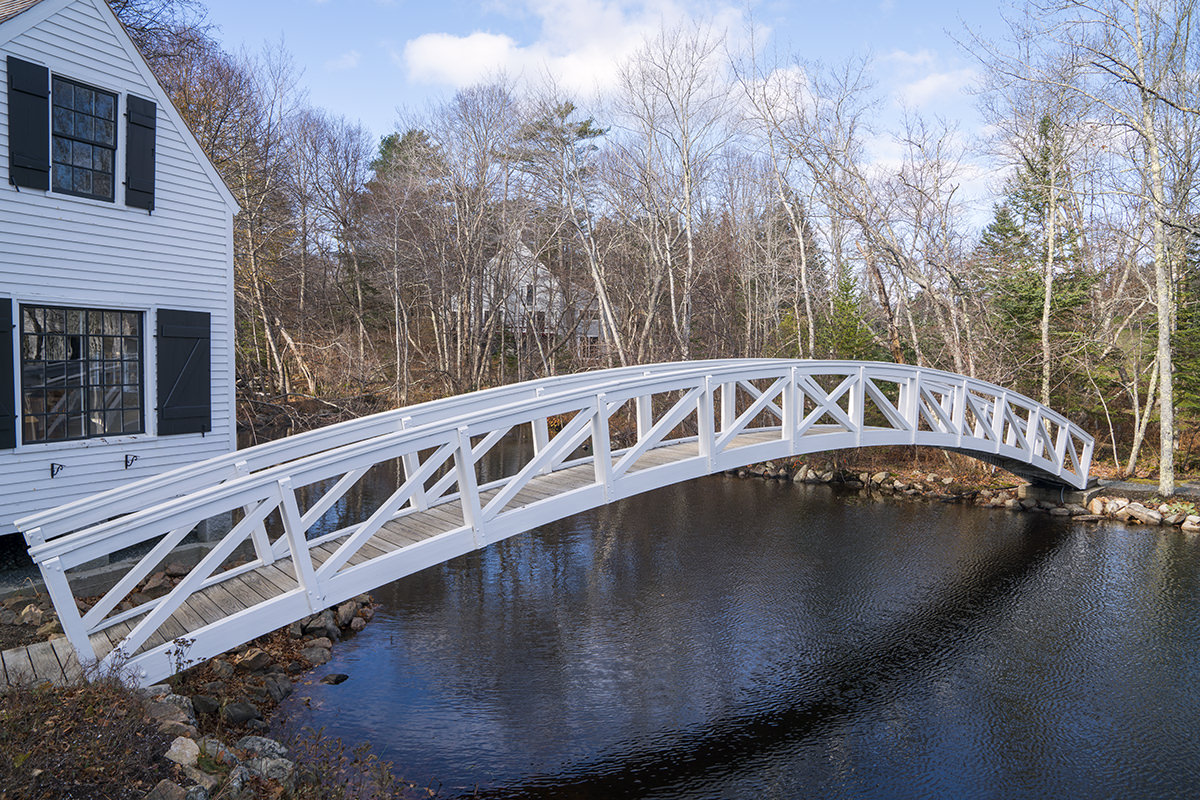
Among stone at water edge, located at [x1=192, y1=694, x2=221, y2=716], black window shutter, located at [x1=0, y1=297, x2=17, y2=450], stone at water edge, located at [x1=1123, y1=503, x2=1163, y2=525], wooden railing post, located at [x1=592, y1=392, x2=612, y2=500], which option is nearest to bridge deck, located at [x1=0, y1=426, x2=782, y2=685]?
wooden railing post, located at [x1=592, y1=392, x2=612, y2=500]

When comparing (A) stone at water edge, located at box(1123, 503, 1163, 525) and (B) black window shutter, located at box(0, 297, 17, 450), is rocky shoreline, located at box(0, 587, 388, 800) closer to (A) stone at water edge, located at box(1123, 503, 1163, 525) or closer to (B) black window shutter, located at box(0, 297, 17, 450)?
(B) black window shutter, located at box(0, 297, 17, 450)

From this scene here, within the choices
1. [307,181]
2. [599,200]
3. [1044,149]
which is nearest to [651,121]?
[599,200]

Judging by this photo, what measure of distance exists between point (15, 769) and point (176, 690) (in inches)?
84.4

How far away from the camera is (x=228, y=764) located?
3967mm

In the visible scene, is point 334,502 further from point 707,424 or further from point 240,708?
point 707,424

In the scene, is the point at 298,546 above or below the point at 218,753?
above

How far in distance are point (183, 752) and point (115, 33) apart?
26.0ft

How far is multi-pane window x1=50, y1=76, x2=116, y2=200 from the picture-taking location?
7.45m

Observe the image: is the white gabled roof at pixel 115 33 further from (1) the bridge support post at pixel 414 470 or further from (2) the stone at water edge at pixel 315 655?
(2) the stone at water edge at pixel 315 655

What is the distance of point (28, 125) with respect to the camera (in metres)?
7.11

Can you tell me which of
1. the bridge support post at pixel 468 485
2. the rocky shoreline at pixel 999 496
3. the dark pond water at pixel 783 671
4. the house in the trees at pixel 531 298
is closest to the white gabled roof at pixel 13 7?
the bridge support post at pixel 468 485

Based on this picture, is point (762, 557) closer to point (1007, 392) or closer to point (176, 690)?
point (1007, 392)

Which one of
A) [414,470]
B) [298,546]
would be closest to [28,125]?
[414,470]

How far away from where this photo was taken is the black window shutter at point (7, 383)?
22.9 ft
